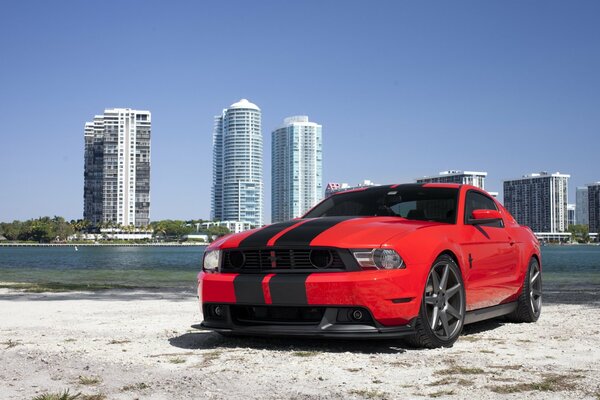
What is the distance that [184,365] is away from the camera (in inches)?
195

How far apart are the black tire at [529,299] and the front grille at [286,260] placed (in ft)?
10.9

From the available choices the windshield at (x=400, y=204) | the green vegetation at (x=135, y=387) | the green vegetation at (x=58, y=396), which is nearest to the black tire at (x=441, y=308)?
the windshield at (x=400, y=204)

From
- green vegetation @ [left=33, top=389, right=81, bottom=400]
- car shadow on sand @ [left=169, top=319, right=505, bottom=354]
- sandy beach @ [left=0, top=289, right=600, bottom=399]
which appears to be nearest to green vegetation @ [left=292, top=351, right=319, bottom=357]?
sandy beach @ [left=0, top=289, right=600, bottom=399]

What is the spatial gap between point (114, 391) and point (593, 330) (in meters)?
5.18

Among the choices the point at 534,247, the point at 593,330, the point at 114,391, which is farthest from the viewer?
the point at 534,247

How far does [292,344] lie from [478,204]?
105 inches

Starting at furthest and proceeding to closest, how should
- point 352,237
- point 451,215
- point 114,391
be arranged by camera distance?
point 451,215, point 352,237, point 114,391

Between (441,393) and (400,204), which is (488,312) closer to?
(400,204)

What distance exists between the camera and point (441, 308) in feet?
18.8

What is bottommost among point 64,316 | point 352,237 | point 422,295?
point 64,316

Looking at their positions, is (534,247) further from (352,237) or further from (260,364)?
(260,364)

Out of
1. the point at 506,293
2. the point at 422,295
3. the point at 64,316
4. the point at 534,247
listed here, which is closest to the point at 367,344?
the point at 422,295

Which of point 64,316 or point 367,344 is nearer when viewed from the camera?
point 367,344

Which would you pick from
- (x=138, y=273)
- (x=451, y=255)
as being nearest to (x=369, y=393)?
(x=451, y=255)
